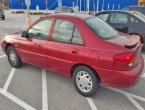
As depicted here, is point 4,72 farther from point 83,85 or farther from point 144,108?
point 144,108

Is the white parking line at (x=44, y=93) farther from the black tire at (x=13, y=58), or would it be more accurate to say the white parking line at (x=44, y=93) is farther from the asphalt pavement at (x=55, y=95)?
the black tire at (x=13, y=58)

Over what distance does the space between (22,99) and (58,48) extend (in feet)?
4.44

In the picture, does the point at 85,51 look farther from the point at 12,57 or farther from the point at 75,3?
the point at 75,3

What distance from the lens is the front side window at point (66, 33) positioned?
4.50m

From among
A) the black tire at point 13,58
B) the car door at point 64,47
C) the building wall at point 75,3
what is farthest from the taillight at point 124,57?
the building wall at point 75,3

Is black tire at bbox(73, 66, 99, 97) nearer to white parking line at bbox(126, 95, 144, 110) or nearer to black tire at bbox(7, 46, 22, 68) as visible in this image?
white parking line at bbox(126, 95, 144, 110)

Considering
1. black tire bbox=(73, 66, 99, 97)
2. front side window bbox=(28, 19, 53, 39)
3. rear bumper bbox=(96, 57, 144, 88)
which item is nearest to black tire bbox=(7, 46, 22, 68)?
front side window bbox=(28, 19, 53, 39)

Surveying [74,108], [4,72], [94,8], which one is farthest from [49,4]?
[74,108]

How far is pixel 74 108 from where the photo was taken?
4.19 m

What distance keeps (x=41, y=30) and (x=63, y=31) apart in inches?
29.8

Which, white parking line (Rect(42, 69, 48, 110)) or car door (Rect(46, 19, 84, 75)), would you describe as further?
car door (Rect(46, 19, 84, 75))

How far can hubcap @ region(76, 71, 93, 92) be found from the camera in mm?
4461

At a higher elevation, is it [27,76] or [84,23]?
[84,23]

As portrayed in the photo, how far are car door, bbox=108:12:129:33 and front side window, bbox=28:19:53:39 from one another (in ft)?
12.2
